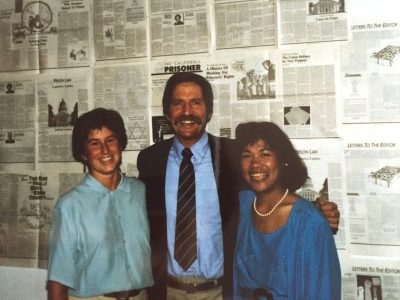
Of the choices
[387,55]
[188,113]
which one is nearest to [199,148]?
[188,113]

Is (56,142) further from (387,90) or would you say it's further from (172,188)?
(387,90)

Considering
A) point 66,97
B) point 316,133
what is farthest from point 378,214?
point 66,97

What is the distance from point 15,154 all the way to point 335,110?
2.54 feet

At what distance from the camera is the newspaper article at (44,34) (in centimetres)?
103

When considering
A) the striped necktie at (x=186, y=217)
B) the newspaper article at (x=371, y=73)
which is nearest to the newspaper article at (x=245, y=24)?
the newspaper article at (x=371, y=73)

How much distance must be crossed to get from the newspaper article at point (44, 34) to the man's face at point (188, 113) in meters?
0.26

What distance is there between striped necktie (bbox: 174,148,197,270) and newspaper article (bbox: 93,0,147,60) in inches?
10.8

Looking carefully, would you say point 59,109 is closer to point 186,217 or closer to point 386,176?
point 186,217

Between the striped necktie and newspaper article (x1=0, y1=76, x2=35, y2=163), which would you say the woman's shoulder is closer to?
the striped necktie

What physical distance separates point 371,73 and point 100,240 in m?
0.66

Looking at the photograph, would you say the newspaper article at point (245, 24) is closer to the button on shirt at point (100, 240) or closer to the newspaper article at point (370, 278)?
the button on shirt at point (100, 240)

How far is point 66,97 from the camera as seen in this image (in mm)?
1030

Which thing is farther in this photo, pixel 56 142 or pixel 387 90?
pixel 56 142

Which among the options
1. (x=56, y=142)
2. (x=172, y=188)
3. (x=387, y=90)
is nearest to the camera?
(x=387, y=90)
